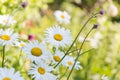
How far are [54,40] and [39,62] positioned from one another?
0.44 feet

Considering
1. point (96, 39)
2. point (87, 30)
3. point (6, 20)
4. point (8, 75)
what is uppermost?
point (96, 39)

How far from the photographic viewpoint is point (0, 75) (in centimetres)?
142

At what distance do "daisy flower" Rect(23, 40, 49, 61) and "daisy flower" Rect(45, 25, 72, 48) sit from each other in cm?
4

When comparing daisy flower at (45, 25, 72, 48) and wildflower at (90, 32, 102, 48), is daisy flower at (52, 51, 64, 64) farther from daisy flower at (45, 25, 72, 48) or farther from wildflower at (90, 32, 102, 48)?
wildflower at (90, 32, 102, 48)

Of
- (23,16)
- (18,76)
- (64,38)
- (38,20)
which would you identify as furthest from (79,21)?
(18,76)

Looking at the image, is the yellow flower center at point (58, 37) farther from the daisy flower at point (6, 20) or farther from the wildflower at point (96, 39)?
the wildflower at point (96, 39)

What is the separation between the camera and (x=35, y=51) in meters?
1.62

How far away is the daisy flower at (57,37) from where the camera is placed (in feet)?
5.41

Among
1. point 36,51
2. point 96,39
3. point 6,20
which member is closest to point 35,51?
point 36,51

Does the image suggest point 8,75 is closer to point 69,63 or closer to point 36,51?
point 36,51

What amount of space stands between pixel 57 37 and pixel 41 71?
20 centimetres

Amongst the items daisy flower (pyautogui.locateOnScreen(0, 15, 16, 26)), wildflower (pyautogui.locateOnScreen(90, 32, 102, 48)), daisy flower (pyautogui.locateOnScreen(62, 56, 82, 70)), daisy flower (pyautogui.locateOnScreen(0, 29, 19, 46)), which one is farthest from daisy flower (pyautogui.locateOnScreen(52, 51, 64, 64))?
wildflower (pyautogui.locateOnScreen(90, 32, 102, 48))

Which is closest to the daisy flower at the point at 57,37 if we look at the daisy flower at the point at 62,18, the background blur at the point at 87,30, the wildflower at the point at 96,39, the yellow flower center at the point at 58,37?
the yellow flower center at the point at 58,37

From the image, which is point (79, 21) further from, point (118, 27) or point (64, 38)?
point (64, 38)
